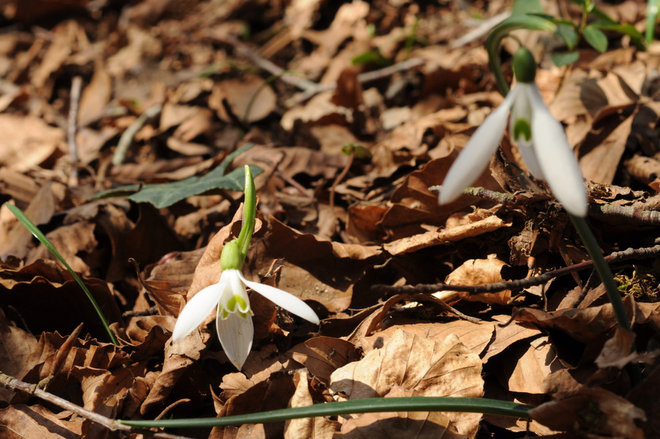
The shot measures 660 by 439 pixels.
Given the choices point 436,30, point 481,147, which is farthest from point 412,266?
point 436,30

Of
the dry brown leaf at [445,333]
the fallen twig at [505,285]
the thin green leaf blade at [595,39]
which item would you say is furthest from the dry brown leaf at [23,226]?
the thin green leaf blade at [595,39]

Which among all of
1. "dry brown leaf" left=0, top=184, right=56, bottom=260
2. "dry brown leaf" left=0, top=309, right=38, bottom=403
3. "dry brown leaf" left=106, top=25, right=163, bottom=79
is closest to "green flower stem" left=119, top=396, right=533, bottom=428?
"dry brown leaf" left=0, top=309, right=38, bottom=403

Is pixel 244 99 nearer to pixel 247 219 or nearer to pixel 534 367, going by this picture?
pixel 247 219

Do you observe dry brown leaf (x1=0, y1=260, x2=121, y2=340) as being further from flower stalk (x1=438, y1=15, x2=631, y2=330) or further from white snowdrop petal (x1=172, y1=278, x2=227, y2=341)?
flower stalk (x1=438, y1=15, x2=631, y2=330)

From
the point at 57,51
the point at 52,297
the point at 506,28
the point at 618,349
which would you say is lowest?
the point at 52,297

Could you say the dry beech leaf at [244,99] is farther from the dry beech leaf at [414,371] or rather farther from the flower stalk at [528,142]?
the flower stalk at [528,142]

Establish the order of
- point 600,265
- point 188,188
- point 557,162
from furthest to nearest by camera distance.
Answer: point 188,188, point 600,265, point 557,162

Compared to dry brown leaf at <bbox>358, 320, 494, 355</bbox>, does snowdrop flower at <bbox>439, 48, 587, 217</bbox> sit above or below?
above

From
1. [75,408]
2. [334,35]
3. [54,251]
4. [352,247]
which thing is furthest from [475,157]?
[334,35]
